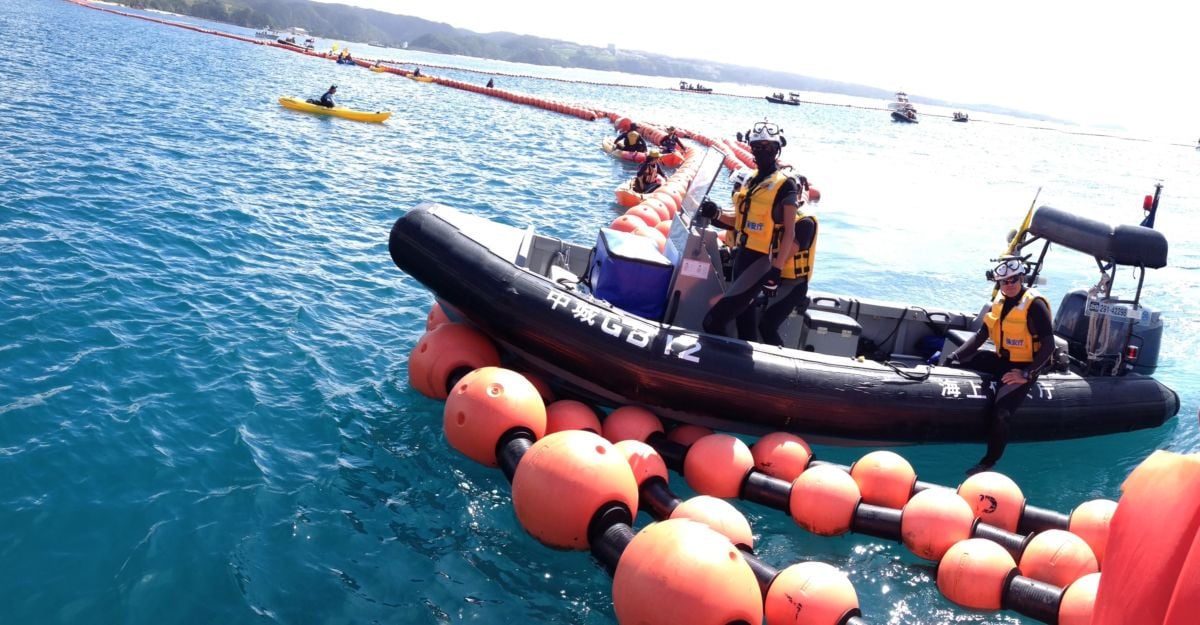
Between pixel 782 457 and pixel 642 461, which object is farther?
pixel 782 457

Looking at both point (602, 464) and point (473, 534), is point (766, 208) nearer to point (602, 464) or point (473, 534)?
point (602, 464)

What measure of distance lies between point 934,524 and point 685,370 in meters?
1.95

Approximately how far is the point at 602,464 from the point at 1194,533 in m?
3.22

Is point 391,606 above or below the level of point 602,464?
below

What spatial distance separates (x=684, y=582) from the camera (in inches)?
143

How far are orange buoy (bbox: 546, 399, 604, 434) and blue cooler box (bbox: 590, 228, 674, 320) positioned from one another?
1151mm

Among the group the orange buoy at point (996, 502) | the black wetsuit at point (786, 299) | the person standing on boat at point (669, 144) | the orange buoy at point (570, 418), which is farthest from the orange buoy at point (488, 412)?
the person standing on boat at point (669, 144)

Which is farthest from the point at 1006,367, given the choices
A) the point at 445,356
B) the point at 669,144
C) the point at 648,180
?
the point at 669,144

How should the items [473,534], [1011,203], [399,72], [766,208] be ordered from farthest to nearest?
[399,72] → [1011,203] → [766,208] → [473,534]

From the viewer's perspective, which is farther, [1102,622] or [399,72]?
[399,72]

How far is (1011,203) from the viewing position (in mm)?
24188

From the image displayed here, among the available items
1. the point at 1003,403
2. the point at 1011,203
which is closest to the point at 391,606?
the point at 1003,403

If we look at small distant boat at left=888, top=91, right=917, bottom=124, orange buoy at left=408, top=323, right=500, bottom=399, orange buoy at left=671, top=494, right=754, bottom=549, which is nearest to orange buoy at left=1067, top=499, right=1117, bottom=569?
orange buoy at left=671, top=494, right=754, bottom=549

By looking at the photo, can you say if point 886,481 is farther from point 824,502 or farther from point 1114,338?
point 1114,338
